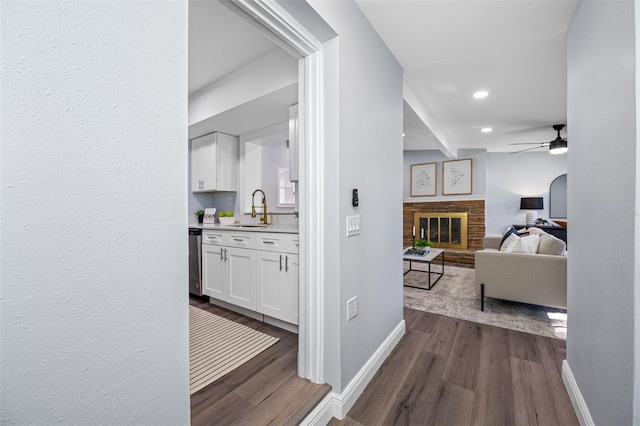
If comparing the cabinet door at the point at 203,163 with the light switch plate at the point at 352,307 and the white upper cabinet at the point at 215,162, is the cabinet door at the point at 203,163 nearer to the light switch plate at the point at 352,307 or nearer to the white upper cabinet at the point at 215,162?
the white upper cabinet at the point at 215,162

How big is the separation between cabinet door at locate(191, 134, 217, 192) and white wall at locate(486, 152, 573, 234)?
19.9 feet

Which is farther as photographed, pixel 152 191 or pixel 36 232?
pixel 152 191

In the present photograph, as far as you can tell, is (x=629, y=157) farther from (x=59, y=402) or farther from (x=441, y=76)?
(x=441, y=76)

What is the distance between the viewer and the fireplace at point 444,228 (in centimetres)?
637

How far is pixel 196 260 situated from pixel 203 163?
1408 mm

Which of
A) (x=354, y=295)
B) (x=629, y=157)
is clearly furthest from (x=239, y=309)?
(x=629, y=157)

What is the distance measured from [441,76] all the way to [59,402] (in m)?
3.23

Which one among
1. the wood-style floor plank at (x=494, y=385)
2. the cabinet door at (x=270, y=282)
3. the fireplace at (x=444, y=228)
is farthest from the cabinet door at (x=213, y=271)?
the fireplace at (x=444, y=228)

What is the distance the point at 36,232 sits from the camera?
587 mm

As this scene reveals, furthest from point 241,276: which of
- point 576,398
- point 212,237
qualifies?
point 576,398

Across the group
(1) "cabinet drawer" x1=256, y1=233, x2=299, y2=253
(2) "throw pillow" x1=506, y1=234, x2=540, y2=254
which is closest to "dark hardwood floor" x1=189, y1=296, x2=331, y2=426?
(1) "cabinet drawer" x1=256, y1=233, x2=299, y2=253

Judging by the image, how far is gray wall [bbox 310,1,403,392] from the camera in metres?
1.55

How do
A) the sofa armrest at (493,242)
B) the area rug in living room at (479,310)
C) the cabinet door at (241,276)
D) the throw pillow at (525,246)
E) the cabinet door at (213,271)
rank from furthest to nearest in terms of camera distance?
the sofa armrest at (493,242), the throw pillow at (525,246), the cabinet door at (213,271), the area rug in living room at (479,310), the cabinet door at (241,276)

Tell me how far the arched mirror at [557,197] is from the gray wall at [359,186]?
5.82 metres
